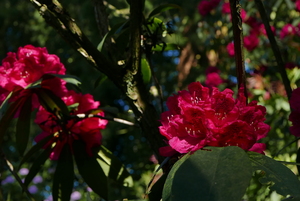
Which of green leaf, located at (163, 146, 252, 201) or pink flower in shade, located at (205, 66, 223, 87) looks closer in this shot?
green leaf, located at (163, 146, 252, 201)

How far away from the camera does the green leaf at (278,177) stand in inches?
22.4

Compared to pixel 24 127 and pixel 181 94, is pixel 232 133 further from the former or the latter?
pixel 24 127

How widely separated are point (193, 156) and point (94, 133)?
1.81 feet

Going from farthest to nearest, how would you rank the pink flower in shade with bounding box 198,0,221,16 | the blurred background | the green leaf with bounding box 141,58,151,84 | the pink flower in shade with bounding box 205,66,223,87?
the pink flower in shade with bounding box 198,0,221,16
the pink flower in shade with bounding box 205,66,223,87
the blurred background
the green leaf with bounding box 141,58,151,84

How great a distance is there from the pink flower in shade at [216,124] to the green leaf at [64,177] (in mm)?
403

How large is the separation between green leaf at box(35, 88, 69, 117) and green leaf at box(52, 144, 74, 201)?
102mm

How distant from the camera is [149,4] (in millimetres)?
5562

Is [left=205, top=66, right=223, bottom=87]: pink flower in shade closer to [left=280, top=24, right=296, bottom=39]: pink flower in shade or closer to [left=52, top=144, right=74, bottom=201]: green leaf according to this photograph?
[left=280, top=24, right=296, bottom=39]: pink flower in shade

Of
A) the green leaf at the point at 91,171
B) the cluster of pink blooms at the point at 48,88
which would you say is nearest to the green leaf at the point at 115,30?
the cluster of pink blooms at the point at 48,88

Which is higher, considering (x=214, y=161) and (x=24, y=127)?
(x=214, y=161)

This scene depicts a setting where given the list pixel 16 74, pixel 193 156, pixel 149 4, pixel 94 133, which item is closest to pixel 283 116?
pixel 94 133

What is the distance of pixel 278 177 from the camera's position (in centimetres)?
59

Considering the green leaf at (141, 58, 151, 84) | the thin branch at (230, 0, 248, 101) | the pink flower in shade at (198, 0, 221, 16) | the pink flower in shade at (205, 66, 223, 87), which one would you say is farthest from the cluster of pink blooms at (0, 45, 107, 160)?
the pink flower in shade at (198, 0, 221, 16)

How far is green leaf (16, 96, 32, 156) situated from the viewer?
1071 mm
